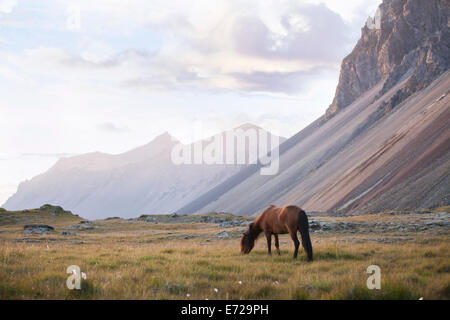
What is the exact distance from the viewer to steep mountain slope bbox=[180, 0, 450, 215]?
223 ft

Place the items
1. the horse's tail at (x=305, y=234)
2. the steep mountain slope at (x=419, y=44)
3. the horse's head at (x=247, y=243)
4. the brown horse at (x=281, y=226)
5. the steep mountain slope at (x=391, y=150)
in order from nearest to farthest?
the horse's tail at (x=305, y=234), the brown horse at (x=281, y=226), the horse's head at (x=247, y=243), the steep mountain slope at (x=391, y=150), the steep mountain slope at (x=419, y=44)

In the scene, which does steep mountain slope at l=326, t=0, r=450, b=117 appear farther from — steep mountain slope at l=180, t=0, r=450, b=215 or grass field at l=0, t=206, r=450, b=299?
grass field at l=0, t=206, r=450, b=299

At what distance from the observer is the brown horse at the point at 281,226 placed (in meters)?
13.3

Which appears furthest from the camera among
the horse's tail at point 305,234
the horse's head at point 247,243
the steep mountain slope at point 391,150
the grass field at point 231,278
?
the steep mountain slope at point 391,150

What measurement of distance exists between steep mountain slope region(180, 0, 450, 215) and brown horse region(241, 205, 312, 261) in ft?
158

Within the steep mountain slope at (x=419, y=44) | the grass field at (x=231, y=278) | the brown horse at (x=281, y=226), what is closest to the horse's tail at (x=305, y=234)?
the brown horse at (x=281, y=226)

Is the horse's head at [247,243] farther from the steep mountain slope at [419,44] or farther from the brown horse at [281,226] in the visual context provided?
the steep mountain slope at [419,44]

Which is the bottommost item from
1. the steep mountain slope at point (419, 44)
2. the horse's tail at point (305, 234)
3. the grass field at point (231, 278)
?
the grass field at point (231, 278)

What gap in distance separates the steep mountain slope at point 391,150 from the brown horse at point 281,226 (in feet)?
158

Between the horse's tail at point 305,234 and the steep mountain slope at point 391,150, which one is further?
the steep mountain slope at point 391,150

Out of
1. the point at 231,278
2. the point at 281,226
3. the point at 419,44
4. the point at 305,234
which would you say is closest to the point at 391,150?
the point at 281,226

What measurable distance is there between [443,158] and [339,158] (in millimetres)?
56893

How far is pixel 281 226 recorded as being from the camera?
14.8 m
